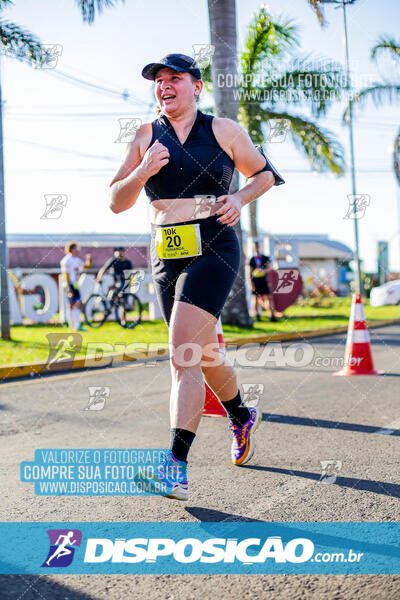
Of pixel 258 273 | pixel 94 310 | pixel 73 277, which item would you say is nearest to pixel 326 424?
pixel 73 277

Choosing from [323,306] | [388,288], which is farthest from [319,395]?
[388,288]

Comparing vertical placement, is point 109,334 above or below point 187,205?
below

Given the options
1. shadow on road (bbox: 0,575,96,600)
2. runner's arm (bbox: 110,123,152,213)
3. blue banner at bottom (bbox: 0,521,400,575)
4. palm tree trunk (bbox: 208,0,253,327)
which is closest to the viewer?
shadow on road (bbox: 0,575,96,600)

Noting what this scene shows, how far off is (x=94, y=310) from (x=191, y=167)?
1110cm

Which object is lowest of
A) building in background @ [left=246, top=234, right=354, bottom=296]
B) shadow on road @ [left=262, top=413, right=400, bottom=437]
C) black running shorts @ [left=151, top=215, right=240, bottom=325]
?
shadow on road @ [left=262, top=413, right=400, bottom=437]

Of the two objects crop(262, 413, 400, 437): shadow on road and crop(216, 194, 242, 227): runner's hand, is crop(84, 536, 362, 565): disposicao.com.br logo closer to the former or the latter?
crop(216, 194, 242, 227): runner's hand

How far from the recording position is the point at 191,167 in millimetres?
2980

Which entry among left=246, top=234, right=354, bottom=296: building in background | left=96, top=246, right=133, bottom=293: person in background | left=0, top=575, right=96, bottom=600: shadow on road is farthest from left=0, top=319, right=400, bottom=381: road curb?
left=246, top=234, right=354, bottom=296: building in background

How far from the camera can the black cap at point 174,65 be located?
297 centimetres

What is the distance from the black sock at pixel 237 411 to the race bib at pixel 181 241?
0.86 m

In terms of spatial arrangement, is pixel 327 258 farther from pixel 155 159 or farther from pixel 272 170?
pixel 155 159

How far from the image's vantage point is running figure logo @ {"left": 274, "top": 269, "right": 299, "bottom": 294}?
15961 millimetres

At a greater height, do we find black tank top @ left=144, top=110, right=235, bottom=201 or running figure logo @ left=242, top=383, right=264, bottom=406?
black tank top @ left=144, top=110, right=235, bottom=201

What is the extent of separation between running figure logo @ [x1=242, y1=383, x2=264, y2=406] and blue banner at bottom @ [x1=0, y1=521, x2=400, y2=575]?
2761 millimetres
